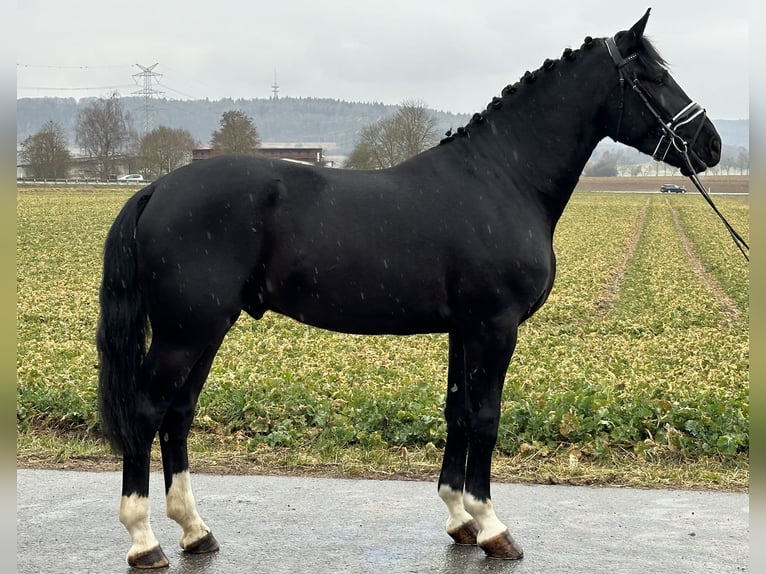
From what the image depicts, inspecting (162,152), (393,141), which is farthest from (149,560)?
(162,152)

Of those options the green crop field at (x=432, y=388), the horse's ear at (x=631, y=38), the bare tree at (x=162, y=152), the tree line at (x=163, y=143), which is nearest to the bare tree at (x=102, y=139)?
the tree line at (x=163, y=143)

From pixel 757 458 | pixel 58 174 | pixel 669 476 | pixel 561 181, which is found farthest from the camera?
pixel 58 174

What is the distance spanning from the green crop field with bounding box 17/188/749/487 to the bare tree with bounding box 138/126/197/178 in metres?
53.7

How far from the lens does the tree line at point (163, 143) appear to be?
53.9 meters

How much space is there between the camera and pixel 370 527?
17.0ft

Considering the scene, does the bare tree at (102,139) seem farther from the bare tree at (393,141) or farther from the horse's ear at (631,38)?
the horse's ear at (631,38)

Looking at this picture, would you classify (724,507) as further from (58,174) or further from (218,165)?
(58,174)

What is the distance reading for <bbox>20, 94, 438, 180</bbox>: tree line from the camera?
5394 centimetres

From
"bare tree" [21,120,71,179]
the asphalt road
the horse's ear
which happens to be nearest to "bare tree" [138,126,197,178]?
"bare tree" [21,120,71,179]

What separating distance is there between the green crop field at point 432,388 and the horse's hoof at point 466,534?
123cm

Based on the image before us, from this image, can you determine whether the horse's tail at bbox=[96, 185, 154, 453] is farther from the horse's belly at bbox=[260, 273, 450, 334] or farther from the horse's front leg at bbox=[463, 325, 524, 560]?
the horse's front leg at bbox=[463, 325, 524, 560]

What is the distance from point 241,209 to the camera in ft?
15.3

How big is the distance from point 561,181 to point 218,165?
6.68 feet

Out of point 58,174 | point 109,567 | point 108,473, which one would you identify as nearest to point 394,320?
point 109,567
